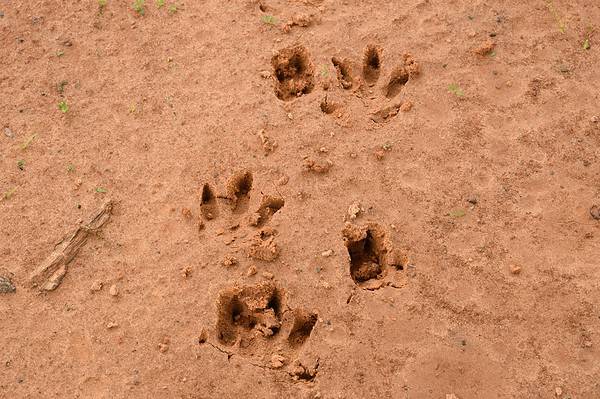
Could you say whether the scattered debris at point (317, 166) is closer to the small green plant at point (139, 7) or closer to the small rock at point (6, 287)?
the small rock at point (6, 287)

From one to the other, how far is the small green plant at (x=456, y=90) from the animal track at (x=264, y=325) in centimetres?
146

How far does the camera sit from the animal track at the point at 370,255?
9.14 feet

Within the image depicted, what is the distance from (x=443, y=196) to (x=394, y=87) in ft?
2.51

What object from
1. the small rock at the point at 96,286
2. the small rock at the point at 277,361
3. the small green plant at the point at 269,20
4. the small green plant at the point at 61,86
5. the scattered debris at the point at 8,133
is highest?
the small green plant at the point at 61,86

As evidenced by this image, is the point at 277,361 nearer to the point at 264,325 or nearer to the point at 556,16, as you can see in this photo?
the point at 264,325

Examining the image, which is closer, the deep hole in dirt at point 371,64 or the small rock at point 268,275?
the small rock at point 268,275

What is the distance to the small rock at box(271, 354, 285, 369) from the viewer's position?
8.43 ft

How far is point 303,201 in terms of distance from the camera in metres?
2.96

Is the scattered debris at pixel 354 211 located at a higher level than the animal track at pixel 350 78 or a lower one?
lower

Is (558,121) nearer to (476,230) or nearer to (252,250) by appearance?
(476,230)

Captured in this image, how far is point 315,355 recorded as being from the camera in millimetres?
2580

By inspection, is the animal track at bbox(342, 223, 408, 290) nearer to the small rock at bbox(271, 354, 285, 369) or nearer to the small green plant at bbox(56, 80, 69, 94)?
the small rock at bbox(271, 354, 285, 369)

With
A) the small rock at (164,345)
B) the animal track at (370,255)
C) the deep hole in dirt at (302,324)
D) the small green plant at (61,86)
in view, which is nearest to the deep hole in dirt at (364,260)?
the animal track at (370,255)

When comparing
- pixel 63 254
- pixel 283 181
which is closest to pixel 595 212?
pixel 283 181
